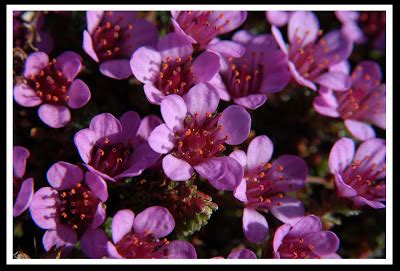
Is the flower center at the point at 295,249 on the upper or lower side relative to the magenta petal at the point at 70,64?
lower

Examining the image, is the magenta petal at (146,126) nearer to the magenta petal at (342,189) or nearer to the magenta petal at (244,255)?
the magenta petal at (244,255)

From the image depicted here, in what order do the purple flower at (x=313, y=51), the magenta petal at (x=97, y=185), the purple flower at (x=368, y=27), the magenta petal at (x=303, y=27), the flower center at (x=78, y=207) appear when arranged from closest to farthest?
the magenta petal at (x=97, y=185) → the flower center at (x=78, y=207) → the purple flower at (x=313, y=51) → the magenta petal at (x=303, y=27) → the purple flower at (x=368, y=27)

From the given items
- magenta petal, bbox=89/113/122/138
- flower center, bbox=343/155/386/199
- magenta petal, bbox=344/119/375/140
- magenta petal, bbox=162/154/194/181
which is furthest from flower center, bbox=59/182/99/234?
magenta petal, bbox=344/119/375/140

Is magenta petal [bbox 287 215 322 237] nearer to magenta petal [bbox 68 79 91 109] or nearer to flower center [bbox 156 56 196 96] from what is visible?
flower center [bbox 156 56 196 96]

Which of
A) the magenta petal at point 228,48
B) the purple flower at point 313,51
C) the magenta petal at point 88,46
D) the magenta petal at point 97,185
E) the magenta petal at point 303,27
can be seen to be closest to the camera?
the magenta petal at point 97,185

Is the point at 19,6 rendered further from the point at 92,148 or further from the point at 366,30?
the point at 366,30

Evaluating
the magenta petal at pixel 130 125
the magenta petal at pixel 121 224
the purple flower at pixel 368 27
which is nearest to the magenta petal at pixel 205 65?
the magenta petal at pixel 130 125

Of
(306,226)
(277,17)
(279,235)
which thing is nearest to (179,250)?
(279,235)
